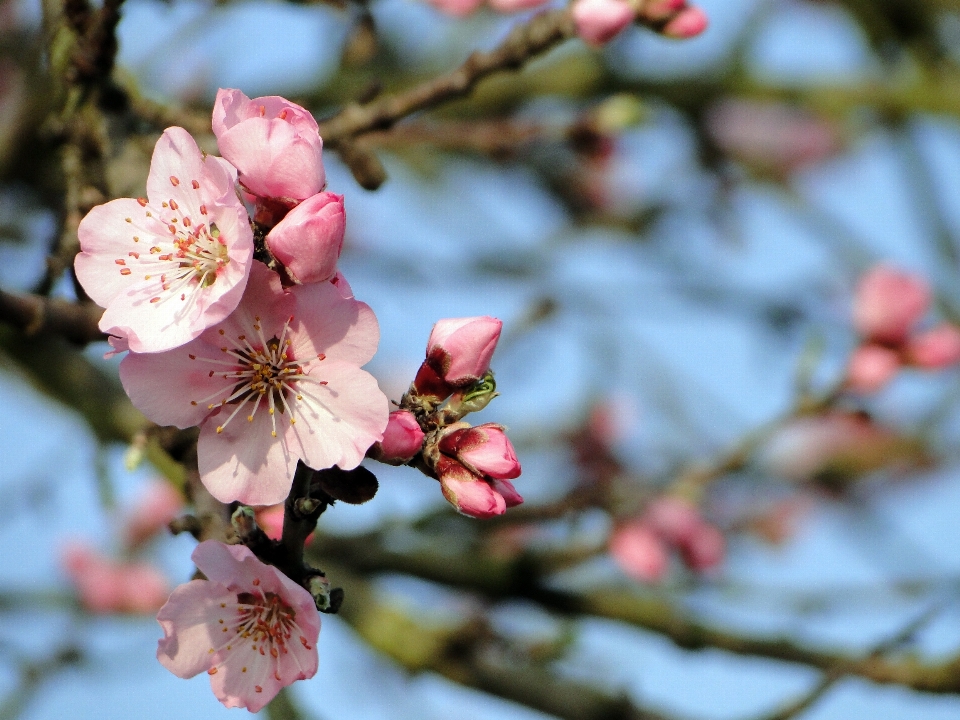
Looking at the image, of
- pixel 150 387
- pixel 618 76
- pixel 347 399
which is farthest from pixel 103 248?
pixel 618 76

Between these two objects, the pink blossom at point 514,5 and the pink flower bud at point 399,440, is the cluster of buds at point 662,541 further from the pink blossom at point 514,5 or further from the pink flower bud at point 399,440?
the pink flower bud at point 399,440

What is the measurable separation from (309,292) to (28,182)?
1.96m

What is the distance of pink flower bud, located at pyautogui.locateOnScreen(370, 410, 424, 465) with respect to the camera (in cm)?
111

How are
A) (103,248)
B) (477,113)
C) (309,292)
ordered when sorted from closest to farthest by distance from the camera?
(309,292), (103,248), (477,113)

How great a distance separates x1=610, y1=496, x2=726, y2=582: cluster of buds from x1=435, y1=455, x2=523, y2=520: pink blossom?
5.59 feet

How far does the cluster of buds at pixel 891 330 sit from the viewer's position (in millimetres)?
2582

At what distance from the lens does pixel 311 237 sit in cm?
102

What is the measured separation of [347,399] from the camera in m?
1.13

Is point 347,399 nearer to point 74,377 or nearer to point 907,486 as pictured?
point 74,377

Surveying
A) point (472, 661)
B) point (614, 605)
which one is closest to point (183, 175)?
point (472, 661)

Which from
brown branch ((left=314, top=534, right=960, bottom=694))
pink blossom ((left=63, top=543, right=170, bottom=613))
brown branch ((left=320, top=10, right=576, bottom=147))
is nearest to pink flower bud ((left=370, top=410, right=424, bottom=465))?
brown branch ((left=320, top=10, right=576, bottom=147))

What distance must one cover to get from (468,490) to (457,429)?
9 cm

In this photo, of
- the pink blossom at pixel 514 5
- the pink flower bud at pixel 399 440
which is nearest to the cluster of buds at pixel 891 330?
the pink blossom at pixel 514 5

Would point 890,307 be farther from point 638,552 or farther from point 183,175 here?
point 183,175
